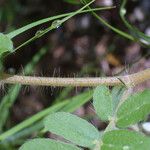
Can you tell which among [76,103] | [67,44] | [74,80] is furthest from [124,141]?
[67,44]

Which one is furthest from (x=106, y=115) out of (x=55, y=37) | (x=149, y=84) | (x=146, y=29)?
(x=55, y=37)

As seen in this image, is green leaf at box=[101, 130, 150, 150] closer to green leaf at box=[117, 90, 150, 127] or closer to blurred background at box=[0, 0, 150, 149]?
green leaf at box=[117, 90, 150, 127]

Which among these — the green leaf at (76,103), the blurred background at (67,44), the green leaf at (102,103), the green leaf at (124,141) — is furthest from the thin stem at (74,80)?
the blurred background at (67,44)

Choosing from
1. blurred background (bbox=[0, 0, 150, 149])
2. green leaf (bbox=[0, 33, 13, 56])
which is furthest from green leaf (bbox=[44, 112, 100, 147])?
blurred background (bbox=[0, 0, 150, 149])

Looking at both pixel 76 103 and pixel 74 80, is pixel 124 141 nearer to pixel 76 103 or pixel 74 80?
pixel 74 80

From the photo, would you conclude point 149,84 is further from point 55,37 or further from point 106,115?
point 106,115
